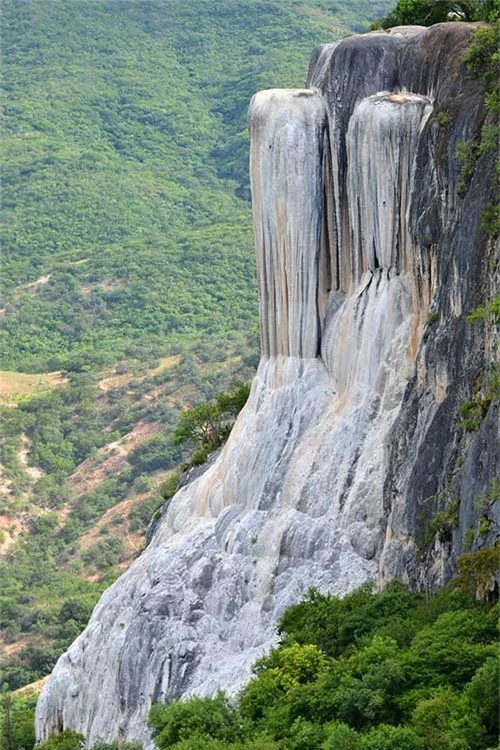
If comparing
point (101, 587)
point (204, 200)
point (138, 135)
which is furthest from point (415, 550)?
point (138, 135)

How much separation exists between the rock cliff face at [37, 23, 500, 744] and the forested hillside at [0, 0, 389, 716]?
1038 inches

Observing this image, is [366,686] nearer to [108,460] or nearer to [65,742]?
[65,742]

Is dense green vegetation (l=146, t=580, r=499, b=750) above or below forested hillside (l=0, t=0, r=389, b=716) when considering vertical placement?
above

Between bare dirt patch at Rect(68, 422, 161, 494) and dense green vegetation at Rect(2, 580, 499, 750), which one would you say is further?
bare dirt patch at Rect(68, 422, 161, 494)

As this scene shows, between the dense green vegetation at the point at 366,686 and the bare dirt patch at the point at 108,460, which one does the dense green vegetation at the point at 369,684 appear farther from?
the bare dirt patch at the point at 108,460

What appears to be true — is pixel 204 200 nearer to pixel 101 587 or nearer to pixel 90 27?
pixel 90 27

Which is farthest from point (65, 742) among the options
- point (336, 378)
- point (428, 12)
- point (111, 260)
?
point (111, 260)

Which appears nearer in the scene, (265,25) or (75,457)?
(75,457)

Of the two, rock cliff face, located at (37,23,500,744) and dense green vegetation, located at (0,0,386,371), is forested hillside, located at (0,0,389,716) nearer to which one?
dense green vegetation, located at (0,0,386,371)

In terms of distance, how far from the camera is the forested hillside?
224 feet

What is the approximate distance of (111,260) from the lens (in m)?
94.6

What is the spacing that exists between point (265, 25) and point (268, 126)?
309 ft

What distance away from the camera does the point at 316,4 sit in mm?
122625

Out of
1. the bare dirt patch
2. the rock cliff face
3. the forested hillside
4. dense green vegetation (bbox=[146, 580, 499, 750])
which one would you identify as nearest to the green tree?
the rock cliff face
